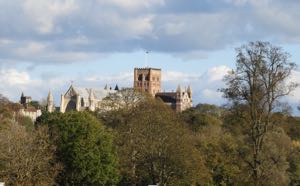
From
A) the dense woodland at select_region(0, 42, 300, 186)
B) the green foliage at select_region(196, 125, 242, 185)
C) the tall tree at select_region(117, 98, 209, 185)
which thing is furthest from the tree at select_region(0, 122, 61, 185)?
the green foliage at select_region(196, 125, 242, 185)

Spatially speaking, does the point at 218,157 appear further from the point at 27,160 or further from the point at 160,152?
the point at 27,160

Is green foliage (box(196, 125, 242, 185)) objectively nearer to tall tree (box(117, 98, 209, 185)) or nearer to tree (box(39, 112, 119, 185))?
tall tree (box(117, 98, 209, 185))

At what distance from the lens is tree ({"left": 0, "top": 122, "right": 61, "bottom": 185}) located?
4981 cm

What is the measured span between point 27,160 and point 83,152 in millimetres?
6976

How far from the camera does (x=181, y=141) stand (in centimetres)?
5553

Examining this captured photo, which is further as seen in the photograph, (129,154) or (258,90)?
(129,154)

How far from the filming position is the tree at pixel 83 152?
2212 inches

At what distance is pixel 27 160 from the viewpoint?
5028 cm

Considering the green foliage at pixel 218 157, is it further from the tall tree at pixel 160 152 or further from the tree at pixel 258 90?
the tree at pixel 258 90

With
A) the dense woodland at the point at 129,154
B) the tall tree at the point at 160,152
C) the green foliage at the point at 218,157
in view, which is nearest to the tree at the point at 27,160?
the dense woodland at the point at 129,154

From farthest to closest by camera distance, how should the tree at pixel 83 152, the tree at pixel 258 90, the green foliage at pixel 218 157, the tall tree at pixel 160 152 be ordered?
the green foliage at pixel 218 157 → the tree at pixel 83 152 → the tall tree at pixel 160 152 → the tree at pixel 258 90

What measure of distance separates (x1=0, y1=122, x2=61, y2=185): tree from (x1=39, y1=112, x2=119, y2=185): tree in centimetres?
239

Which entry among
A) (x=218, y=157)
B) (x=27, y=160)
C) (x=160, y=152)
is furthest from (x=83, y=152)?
(x=218, y=157)

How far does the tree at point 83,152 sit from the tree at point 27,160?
7.83 feet
